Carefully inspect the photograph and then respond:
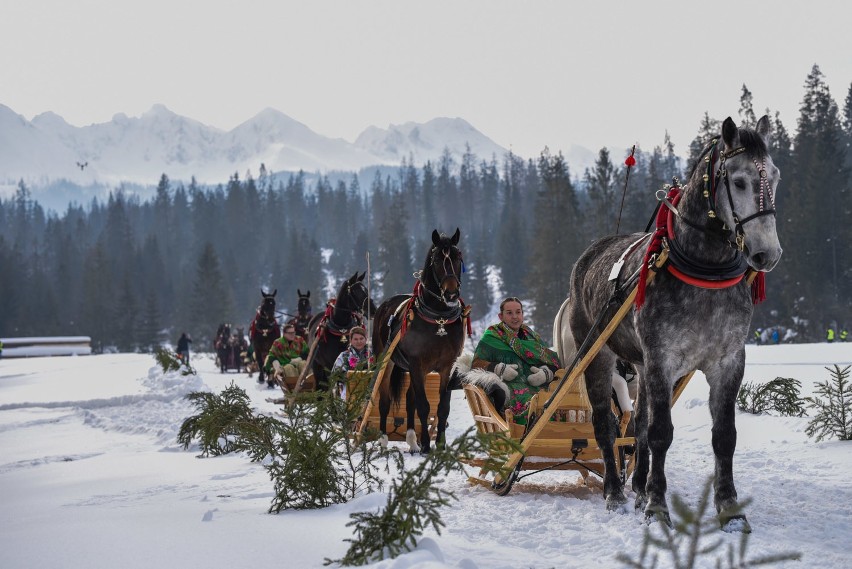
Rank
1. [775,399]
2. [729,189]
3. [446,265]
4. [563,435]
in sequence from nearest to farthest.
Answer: [729,189], [563,435], [446,265], [775,399]

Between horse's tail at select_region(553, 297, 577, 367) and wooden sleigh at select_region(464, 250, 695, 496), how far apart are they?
0.42m

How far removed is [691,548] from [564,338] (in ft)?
20.3

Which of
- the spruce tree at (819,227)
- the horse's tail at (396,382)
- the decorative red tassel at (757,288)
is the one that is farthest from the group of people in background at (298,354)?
the spruce tree at (819,227)

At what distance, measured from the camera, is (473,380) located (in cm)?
829

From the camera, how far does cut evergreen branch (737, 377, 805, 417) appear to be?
10.9 metres

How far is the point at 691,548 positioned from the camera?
2520mm

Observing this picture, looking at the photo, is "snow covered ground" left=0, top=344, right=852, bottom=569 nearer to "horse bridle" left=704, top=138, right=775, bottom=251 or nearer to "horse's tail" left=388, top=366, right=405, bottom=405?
"horse's tail" left=388, top=366, right=405, bottom=405

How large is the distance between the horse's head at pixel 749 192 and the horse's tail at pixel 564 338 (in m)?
3.08

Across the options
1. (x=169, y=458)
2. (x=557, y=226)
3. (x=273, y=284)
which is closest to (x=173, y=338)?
(x=273, y=284)

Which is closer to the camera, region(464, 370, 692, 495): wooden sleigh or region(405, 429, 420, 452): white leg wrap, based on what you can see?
region(464, 370, 692, 495): wooden sleigh

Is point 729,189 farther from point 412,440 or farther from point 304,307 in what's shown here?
point 304,307

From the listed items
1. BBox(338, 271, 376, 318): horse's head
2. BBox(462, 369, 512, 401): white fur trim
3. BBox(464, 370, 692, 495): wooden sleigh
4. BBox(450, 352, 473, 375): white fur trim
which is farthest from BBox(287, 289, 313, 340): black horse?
BBox(464, 370, 692, 495): wooden sleigh

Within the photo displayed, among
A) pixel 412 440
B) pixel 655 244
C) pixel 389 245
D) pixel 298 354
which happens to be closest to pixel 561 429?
pixel 655 244

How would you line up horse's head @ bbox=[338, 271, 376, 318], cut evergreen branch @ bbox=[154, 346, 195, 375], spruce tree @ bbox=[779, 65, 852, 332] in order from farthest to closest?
spruce tree @ bbox=[779, 65, 852, 332]
cut evergreen branch @ bbox=[154, 346, 195, 375]
horse's head @ bbox=[338, 271, 376, 318]
